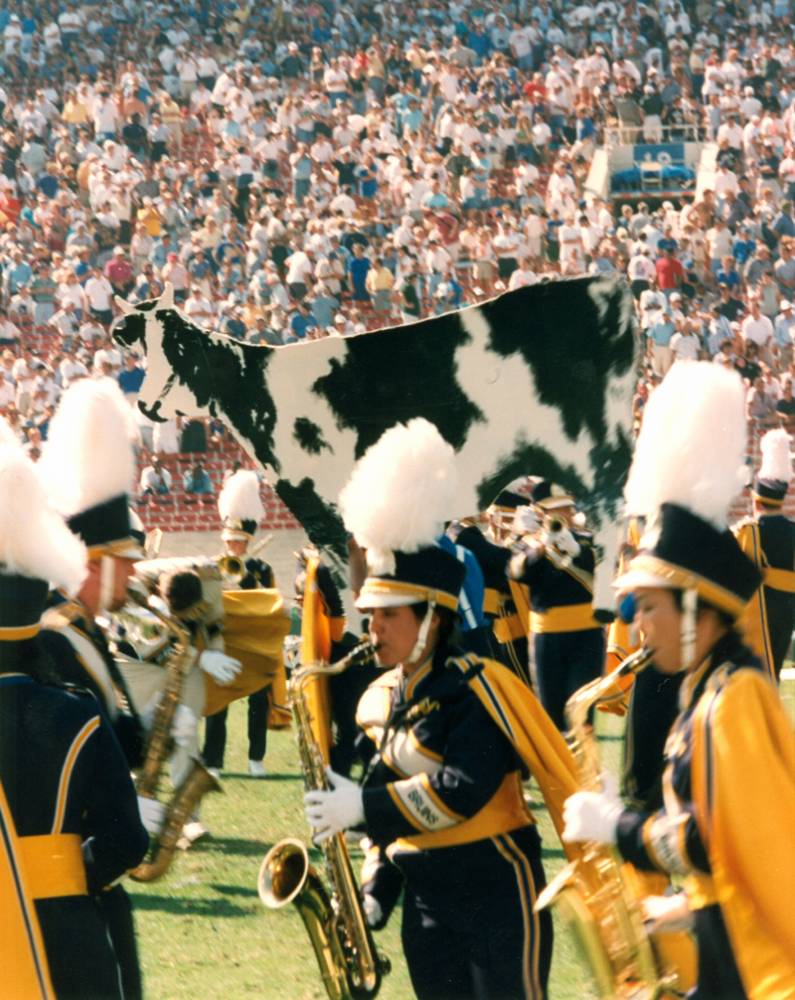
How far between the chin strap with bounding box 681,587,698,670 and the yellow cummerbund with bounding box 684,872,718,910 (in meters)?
0.44

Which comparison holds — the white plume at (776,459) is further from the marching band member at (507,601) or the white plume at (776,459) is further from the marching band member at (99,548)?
the marching band member at (99,548)

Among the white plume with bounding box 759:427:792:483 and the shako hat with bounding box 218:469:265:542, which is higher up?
the shako hat with bounding box 218:469:265:542

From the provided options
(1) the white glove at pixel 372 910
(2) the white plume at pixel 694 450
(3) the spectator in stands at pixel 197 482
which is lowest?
(1) the white glove at pixel 372 910

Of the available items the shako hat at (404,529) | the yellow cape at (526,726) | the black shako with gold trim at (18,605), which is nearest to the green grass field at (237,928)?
the yellow cape at (526,726)

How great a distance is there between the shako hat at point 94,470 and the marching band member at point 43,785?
2.93 feet

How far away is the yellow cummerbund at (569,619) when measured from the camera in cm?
932

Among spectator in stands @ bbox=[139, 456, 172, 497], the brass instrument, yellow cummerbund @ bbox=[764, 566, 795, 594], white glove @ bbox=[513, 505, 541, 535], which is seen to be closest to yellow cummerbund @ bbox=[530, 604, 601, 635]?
white glove @ bbox=[513, 505, 541, 535]

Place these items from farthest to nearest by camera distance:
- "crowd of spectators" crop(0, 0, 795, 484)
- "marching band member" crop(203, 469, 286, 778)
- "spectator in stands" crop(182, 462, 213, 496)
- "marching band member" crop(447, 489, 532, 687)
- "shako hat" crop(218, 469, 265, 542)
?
"crowd of spectators" crop(0, 0, 795, 484) → "spectator in stands" crop(182, 462, 213, 496) → "shako hat" crop(218, 469, 265, 542) → "marching band member" crop(203, 469, 286, 778) → "marching band member" crop(447, 489, 532, 687)

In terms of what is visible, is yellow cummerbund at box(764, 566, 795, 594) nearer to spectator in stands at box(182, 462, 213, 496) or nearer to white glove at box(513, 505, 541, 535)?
white glove at box(513, 505, 541, 535)

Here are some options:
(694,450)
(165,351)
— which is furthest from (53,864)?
(165,351)

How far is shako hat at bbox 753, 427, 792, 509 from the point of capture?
937cm

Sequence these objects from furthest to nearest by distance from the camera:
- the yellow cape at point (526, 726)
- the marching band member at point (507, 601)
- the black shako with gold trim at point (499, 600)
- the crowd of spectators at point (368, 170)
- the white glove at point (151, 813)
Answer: the crowd of spectators at point (368, 170)
the marching band member at point (507, 601)
the black shako with gold trim at point (499, 600)
the yellow cape at point (526, 726)
the white glove at point (151, 813)

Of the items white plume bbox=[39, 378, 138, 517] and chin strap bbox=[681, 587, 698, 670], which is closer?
chin strap bbox=[681, 587, 698, 670]

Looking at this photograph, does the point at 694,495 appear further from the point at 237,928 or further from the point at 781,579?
the point at 781,579
